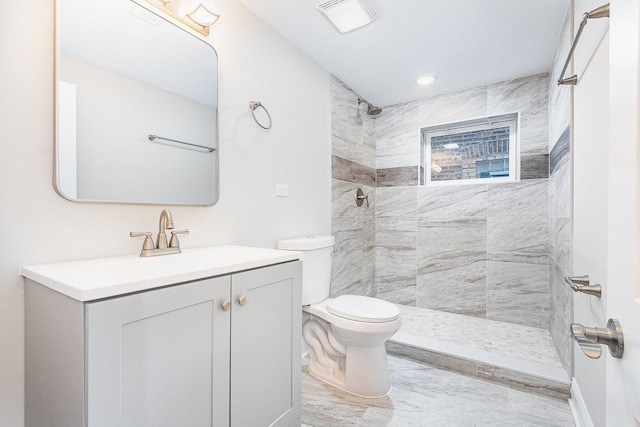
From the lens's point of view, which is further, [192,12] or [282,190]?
[282,190]

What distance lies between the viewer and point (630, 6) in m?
0.43

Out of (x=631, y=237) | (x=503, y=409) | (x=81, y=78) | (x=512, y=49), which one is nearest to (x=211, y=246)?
(x=81, y=78)

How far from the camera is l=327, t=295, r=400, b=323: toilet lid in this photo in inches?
61.6

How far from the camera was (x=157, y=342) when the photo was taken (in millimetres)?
791

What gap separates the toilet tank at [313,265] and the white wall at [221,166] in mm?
168

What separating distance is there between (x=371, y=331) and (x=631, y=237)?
4.23 feet

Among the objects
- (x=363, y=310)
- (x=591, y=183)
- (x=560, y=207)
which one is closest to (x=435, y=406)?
(x=363, y=310)

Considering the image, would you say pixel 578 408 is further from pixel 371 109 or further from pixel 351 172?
pixel 371 109

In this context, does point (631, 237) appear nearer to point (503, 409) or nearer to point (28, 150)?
point (28, 150)

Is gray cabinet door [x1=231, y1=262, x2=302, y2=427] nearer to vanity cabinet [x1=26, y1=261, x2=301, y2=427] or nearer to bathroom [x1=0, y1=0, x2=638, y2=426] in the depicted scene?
vanity cabinet [x1=26, y1=261, x2=301, y2=427]

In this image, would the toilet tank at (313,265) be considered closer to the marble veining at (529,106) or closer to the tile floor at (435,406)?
the tile floor at (435,406)

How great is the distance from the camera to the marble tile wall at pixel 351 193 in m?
2.47

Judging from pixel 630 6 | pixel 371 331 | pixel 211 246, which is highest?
pixel 630 6

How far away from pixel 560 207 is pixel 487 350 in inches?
42.2
